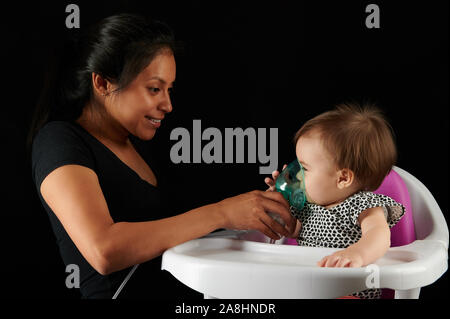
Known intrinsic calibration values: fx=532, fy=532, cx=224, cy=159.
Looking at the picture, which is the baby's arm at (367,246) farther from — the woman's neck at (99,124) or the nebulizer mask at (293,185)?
the woman's neck at (99,124)

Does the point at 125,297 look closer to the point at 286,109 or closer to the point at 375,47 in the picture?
the point at 286,109

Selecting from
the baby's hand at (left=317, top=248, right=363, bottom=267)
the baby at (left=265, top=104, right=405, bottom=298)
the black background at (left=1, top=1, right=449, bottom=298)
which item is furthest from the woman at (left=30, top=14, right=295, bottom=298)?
the black background at (left=1, top=1, right=449, bottom=298)

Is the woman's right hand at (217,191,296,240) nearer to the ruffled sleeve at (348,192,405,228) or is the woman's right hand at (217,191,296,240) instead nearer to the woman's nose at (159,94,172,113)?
the ruffled sleeve at (348,192,405,228)

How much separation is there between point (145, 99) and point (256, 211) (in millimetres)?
500

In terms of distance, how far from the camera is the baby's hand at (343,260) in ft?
3.76

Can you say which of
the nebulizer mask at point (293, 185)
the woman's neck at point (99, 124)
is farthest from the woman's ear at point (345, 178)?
the woman's neck at point (99, 124)

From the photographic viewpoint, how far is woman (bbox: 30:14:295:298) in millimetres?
1287

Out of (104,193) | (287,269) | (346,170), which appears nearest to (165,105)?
(104,193)

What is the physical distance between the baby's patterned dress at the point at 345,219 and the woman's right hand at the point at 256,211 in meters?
0.09

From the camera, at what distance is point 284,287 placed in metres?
1.08

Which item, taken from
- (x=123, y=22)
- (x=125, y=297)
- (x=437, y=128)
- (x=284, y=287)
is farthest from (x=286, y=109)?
(x=284, y=287)

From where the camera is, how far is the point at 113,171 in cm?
153

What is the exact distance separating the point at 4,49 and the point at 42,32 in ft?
0.51

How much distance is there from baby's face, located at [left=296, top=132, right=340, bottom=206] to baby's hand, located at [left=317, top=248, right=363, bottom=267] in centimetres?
30
